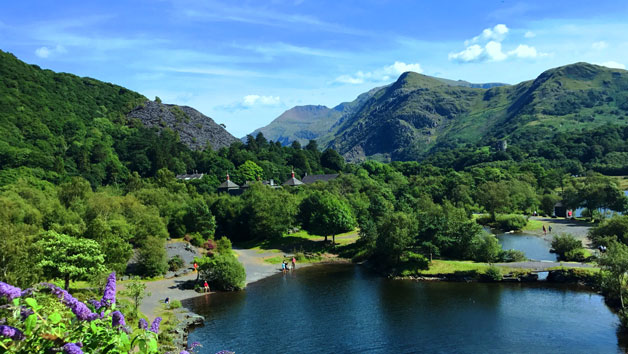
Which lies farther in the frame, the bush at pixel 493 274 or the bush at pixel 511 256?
the bush at pixel 511 256

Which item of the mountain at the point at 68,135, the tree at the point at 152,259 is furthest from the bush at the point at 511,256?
the mountain at the point at 68,135

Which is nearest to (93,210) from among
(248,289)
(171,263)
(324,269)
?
(171,263)

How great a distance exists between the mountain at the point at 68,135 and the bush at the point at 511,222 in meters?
89.0

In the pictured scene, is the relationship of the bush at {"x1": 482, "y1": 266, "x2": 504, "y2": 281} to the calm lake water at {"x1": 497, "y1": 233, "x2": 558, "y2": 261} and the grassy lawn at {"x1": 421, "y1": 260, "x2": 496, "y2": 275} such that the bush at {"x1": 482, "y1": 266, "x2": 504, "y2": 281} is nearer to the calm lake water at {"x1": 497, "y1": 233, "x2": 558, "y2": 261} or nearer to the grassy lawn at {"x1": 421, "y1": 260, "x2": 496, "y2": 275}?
the grassy lawn at {"x1": 421, "y1": 260, "x2": 496, "y2": 275}

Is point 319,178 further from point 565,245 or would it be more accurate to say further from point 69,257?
point 69,257

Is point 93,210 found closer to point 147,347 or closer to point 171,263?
point 171,263

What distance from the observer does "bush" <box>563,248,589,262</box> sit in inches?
2114

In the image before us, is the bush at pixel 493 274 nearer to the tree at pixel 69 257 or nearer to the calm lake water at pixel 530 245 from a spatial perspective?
the calm lake water at pixel 530 245

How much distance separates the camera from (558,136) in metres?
192

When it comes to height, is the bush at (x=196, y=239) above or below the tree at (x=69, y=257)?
below

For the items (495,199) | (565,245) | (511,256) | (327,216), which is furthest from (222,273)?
(495,199)

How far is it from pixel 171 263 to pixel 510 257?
4419 cm

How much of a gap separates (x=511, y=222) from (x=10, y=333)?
89345mm

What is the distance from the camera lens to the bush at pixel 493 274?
49156 mm
